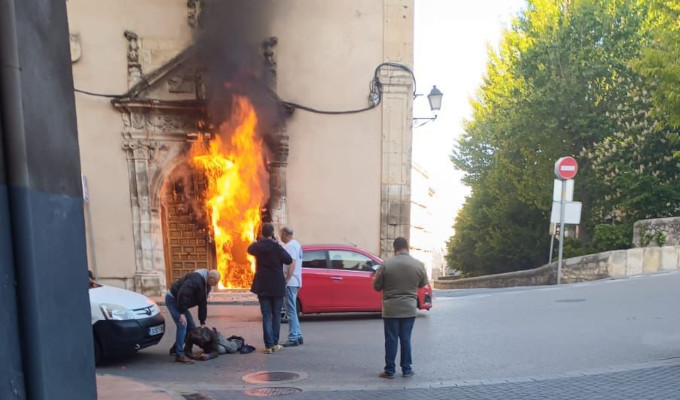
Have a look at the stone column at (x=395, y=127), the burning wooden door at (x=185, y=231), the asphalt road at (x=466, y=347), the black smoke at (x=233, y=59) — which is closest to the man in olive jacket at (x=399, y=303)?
the asphalt road at (x=466, y=347)

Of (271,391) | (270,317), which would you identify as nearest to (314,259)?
(270,317)

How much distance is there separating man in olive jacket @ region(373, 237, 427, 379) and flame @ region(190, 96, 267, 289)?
9.77 m

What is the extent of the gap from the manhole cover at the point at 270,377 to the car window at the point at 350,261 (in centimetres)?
448

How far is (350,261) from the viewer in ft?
37.3

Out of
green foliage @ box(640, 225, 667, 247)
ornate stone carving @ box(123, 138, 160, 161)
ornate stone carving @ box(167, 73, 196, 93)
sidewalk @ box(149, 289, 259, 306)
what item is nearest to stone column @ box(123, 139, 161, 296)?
ornate stone carving @ box(123, 138, 160, 161)

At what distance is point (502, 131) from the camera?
2469cm

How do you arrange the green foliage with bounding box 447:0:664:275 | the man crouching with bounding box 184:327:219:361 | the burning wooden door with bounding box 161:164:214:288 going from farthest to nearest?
the green foliage with bounding box 447:0:664:275, the burning wooden door with bounding box 161:164:214:288, the man crouching with bounding box 184:327:219:361

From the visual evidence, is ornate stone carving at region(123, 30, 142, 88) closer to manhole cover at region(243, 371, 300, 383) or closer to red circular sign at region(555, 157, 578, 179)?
manhole cover at region(243, 371, 300, 383)

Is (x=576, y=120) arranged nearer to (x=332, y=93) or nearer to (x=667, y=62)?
(x=667, y=62)

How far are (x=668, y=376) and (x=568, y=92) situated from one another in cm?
1744

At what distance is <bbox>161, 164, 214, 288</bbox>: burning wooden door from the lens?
18047 mm

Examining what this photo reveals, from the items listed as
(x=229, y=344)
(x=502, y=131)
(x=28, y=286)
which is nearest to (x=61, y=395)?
(x=28, y=286)

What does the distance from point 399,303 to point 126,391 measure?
2.98 m

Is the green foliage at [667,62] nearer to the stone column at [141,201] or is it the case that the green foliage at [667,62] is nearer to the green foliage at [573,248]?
the green foliage at [573,248]
